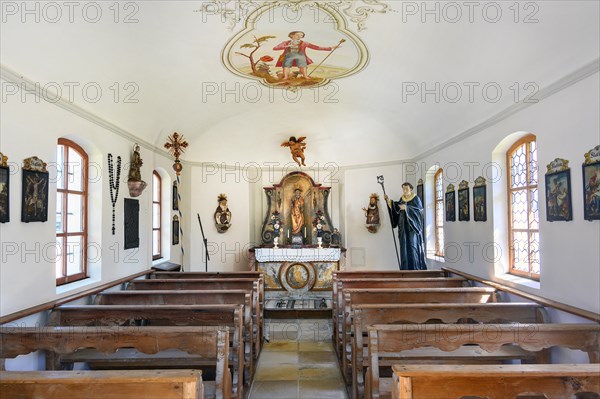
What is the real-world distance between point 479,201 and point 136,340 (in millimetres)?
5484

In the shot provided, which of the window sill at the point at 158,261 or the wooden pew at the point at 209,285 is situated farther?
the window sill at the point at 158,261

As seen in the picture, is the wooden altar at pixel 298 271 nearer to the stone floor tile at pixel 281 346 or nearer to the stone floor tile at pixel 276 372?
the stone floor tile at pixel 281 346

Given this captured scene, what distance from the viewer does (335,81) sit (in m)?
7.68

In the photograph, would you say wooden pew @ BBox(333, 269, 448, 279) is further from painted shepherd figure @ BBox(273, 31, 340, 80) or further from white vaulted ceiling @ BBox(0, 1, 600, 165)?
painted shepherd figure @ BBox(273, 31, 340, 80)

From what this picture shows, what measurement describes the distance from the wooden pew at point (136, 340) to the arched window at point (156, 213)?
5.18 m

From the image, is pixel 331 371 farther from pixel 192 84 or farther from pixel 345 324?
pixel 192 84

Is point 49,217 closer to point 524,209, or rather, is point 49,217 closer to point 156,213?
A: point 156,213

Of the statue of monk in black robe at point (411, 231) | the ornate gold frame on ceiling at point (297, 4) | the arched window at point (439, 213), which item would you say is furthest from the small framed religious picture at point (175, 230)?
the arched window at point (439, 213)

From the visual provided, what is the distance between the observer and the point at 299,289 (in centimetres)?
962

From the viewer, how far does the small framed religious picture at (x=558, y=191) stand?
445 centimetres

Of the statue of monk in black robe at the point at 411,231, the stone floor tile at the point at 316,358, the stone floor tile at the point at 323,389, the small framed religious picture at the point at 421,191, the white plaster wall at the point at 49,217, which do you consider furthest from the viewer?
the small framed religious picture at the point at 421,191

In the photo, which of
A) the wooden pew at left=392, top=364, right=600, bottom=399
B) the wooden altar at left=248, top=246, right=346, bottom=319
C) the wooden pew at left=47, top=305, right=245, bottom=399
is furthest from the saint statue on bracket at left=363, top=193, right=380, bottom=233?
the wooden pew at left=392, top=364, right=600, bottom=399

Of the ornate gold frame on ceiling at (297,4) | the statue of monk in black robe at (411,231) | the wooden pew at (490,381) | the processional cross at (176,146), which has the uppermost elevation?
the ornate gold frame on ceiling at (297,4)

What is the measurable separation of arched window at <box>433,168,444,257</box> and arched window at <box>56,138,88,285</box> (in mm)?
6751
